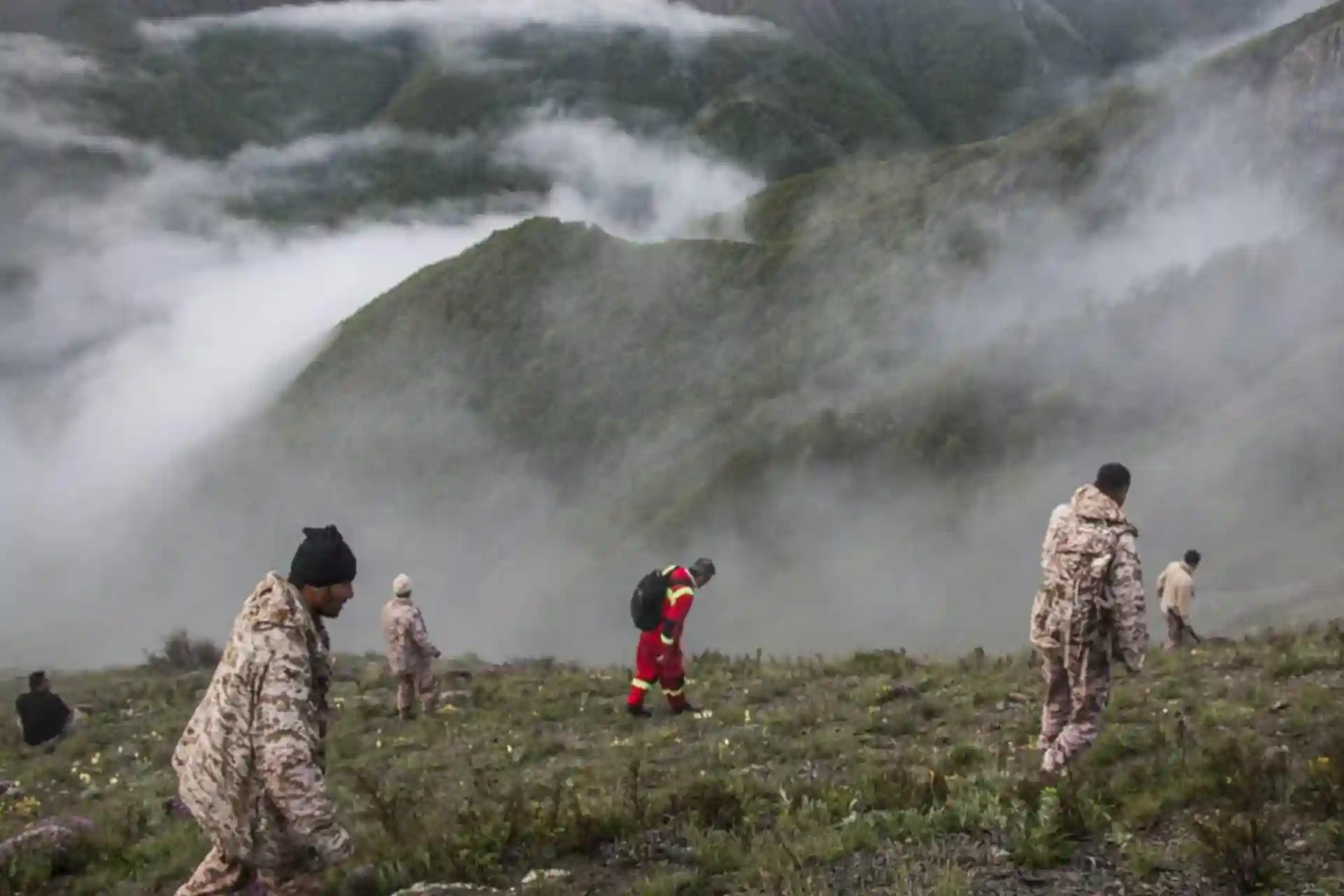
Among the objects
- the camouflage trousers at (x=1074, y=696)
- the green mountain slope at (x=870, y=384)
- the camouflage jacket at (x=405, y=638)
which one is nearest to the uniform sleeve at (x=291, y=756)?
the camouflage trousers at (x=1074, y=696)

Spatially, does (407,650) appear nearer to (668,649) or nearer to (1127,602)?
(668,649)

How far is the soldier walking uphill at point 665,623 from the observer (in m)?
12.4

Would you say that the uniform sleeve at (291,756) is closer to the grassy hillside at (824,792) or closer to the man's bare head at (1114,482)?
the grassy hillside at (824,792)

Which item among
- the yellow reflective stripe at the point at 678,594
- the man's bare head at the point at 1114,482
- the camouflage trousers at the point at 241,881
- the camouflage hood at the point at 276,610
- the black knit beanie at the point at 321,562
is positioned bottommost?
the camouflage trousers at the point at 241,881

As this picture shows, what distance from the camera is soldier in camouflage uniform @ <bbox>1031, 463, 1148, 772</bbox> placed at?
6.85m

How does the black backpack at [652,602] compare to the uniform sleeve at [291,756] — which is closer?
the uniform sleeve at [291,756]

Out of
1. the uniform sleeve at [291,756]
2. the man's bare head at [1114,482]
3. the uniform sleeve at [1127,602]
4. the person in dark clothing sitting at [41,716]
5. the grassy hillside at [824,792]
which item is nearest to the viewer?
the uniform sleeve at [291,756]

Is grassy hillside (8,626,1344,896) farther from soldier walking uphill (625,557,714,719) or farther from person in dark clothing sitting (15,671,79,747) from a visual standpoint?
person in dark clothing sitting (15,671,79,747)

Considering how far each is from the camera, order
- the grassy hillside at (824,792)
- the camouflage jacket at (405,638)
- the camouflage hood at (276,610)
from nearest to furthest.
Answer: the camouflage hood at (276,610) → the grassy hillside at (824,792) → the camouflage jacket at (405,638)

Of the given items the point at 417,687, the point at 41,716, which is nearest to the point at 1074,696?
the point at 417,687

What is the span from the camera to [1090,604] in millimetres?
6891

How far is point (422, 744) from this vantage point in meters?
12.9

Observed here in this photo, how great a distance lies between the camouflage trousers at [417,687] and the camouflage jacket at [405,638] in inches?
3.9

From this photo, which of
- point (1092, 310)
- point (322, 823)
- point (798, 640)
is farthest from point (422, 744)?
point (1092, 310)
